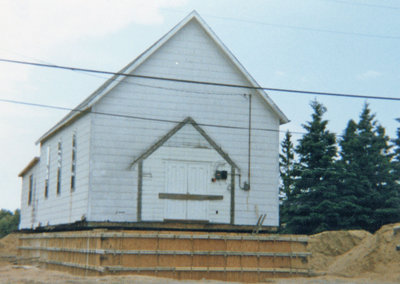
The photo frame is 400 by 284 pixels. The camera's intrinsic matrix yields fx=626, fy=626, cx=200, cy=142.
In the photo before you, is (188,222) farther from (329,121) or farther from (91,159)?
(329,121)

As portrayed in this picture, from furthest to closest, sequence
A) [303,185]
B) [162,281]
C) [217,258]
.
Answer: [303,185]
[217,258]
[162,281]

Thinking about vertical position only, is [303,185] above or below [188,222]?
above

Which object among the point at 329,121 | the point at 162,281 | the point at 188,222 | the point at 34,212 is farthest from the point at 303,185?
the point at 162,281

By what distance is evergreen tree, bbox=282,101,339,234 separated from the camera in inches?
2037

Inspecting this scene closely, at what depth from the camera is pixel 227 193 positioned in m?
25.6

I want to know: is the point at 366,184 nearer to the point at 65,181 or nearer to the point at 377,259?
the point at 377,259

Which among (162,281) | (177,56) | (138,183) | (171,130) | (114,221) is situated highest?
(177,56)

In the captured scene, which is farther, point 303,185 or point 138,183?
point 303,185

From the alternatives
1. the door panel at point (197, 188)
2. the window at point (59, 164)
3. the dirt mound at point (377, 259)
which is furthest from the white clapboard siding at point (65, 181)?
the dirt mound at point (377, 259)

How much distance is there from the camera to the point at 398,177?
5481cm

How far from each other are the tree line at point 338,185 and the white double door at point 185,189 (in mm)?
26399

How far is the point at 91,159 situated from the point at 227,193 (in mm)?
5707

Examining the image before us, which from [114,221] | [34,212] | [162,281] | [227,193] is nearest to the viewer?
[162,281]

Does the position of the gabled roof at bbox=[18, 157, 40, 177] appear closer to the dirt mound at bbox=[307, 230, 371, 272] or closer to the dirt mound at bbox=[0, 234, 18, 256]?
the dirt mound at bbox=[0, 234, 18, 256]
